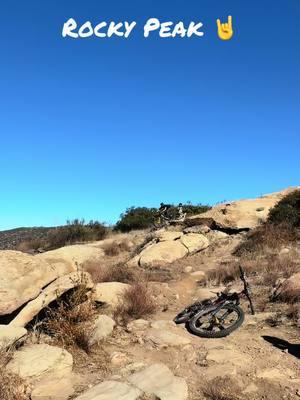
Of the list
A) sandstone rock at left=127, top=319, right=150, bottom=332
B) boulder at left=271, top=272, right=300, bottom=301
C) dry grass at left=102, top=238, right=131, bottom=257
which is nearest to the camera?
sandstone rock at left=127, top=319, right=150, bottom=332

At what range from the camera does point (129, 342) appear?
8.48 meters

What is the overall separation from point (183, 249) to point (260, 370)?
1149 centimetres

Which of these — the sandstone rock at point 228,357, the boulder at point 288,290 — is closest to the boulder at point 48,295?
the sandstone rock at point 228,357

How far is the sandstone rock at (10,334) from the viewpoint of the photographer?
7.12 m

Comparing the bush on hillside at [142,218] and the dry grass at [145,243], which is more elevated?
the bush on hillside at [142,218]

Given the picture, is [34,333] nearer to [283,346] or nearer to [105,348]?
[105,348]

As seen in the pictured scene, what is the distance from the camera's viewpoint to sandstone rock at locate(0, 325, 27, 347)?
7125mm

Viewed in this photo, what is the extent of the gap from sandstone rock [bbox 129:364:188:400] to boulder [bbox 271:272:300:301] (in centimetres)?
408

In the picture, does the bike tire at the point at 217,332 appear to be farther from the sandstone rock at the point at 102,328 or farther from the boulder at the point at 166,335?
the sandstone rock at the point at 102,328

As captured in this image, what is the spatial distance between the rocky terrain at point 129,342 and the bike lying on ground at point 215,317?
0.16 m

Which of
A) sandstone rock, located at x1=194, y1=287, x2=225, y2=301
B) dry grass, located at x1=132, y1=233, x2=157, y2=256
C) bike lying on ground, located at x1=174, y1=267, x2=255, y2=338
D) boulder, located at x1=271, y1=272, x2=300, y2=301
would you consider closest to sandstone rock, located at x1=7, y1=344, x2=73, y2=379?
bike lying on ground, located at x1=174, y1=267, x2=255, y2=338

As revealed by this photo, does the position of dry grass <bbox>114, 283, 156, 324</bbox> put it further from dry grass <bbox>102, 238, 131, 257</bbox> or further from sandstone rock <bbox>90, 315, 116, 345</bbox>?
dry grass <bbox>102, 238, 131, 257</bbox>

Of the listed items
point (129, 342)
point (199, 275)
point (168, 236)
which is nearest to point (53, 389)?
point (129, 342)

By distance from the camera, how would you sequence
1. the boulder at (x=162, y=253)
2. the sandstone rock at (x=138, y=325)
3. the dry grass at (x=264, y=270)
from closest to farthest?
the sandstone rock at (x=138, y=325) < the dry grass at (x=264, y=270) < the boulder at (x=162, y=253)
